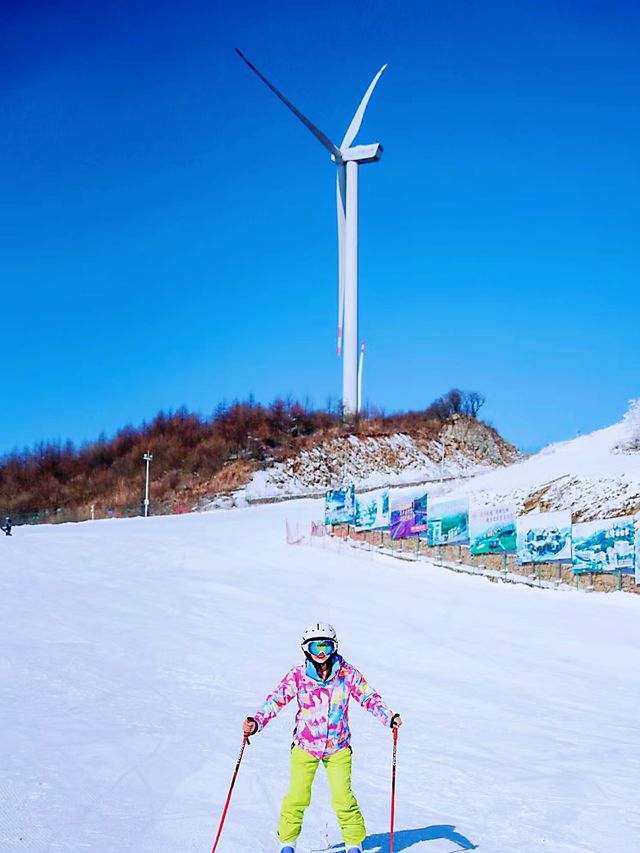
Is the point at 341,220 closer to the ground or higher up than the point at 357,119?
closer to the ground

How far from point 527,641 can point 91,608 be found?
982 cm

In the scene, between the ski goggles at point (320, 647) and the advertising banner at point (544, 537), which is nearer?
the ski goggles at point (320, 647)

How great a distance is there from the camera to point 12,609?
20.4 meters

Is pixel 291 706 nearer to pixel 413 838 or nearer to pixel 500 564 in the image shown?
pixel 413 838

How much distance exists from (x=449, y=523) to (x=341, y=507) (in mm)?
7544

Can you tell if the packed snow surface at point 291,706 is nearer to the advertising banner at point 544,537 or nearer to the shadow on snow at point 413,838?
the shadow on snow at point 413,838

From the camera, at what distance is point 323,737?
6.03m

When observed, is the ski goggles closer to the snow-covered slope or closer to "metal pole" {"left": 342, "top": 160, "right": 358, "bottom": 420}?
the snow-covered slope

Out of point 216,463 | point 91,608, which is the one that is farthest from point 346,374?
point 91,608

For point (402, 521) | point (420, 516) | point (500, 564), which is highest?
point (420, 516)

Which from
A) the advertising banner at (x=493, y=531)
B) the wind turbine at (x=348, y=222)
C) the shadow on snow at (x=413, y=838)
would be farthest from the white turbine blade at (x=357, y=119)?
the shadow on snow at (x=413, y=838)

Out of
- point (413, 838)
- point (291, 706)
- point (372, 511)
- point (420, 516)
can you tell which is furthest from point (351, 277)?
point (413, 838)

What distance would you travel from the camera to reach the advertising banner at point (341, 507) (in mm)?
35531

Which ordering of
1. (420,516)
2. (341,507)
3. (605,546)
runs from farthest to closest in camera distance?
1. (341,507)
2. (420,516)
3. (605,546)
